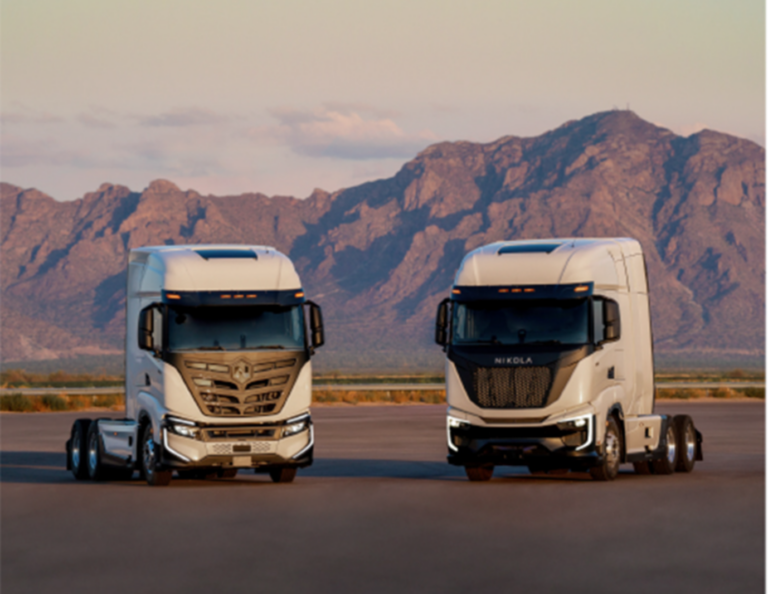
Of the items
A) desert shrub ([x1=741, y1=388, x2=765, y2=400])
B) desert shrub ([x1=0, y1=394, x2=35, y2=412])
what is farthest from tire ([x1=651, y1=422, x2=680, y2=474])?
desert shrub ([x1=741, y1=388, x2=765, y2=400])

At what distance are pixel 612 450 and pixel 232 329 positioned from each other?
6308 mm

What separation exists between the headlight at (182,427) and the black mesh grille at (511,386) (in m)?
4.38

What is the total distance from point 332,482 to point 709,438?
14491 mm

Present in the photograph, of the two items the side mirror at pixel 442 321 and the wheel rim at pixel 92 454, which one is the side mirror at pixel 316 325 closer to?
the side mirror at pixel 442 321

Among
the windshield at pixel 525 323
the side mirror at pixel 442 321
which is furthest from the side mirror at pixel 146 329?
the windshield at pixel 525 323

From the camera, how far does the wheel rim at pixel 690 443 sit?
2238cm

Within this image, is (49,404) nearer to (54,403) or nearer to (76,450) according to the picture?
(54,403)

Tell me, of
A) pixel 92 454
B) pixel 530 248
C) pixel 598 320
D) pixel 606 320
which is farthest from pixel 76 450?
pixel 606 320

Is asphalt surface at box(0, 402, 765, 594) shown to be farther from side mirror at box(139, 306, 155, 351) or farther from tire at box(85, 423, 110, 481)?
side mirror at box(139, 306, 155, 351)

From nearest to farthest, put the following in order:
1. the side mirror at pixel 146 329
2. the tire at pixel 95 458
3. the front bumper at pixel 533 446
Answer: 1. the front bumper at pixel 533 446
2. the side mirror at pixel 146 329
3. the tire at pixel 95 458

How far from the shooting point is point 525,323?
774 inches

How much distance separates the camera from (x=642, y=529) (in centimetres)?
1441

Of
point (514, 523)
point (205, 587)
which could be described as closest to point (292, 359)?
point (514, 523)

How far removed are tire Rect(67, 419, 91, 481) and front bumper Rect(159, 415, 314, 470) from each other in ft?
10.8
